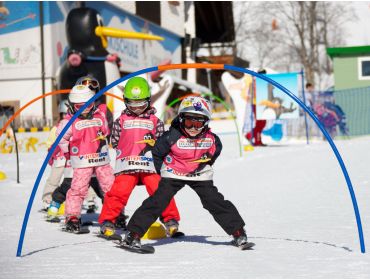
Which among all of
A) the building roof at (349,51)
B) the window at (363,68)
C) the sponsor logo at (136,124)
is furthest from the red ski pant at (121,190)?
the window at (363,68)

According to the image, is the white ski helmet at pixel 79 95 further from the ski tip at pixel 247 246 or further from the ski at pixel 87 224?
the ski tip at pixel 247 246

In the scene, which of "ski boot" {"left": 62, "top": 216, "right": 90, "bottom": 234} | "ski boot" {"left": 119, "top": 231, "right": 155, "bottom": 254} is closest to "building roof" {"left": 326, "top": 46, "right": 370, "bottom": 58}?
"ski boot" {"left": 62, "top": 216, "right": 90, "bottom": 234}

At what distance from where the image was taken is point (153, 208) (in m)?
6.31

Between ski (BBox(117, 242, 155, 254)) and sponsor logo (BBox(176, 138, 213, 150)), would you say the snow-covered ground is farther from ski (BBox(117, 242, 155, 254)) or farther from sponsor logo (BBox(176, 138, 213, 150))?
sponsor logo (BBox(176, 138, 213, 150))

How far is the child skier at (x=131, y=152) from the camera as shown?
6953mm

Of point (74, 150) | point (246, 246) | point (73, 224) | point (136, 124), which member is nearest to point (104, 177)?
point (74, 150)

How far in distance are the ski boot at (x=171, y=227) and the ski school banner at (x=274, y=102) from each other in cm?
1426

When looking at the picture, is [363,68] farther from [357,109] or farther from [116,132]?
[116,132]

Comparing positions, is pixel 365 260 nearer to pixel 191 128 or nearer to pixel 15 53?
pixel 191 128

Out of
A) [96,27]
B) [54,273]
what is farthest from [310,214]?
[96,27]

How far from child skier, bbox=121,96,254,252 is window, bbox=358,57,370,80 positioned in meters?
18.7

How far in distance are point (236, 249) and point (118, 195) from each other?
130 centimetres

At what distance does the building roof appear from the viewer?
78.6ft

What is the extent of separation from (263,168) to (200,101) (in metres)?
8.39
